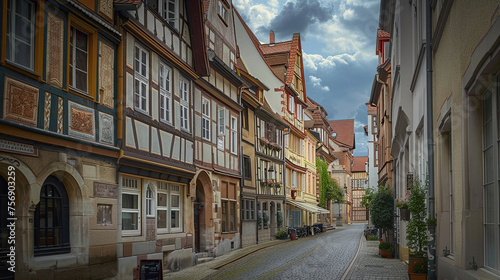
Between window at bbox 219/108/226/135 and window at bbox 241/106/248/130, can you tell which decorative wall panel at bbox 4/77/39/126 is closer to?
window at bbox 219/108/226/135

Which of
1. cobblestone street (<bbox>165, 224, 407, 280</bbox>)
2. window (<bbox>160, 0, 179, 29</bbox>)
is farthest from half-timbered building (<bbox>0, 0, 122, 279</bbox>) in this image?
cobblestone street (<bbox>165, 224, 407, 280</bbox>)

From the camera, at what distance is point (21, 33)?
10.4 metres

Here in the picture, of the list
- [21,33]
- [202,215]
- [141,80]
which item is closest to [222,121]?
[202,215]

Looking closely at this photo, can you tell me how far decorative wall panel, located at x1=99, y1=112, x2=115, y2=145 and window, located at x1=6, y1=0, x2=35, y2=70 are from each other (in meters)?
2.68

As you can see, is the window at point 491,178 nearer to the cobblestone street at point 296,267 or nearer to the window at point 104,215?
the window at point 104,215

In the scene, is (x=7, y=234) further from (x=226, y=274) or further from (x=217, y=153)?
(x=217, y=153)

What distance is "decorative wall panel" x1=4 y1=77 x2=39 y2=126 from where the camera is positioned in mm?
9789

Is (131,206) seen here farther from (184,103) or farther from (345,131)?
(345,131)

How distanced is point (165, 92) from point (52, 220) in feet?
21.1

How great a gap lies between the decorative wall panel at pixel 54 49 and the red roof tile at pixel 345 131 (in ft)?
283

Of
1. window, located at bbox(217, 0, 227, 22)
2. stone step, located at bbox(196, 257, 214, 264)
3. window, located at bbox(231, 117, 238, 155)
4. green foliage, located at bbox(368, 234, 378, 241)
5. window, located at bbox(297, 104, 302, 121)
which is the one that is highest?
window, located at bbox(217, 0, 227, 22)

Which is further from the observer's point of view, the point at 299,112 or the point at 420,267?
the point at 299,112

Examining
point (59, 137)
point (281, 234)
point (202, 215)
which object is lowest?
point (281, 234)

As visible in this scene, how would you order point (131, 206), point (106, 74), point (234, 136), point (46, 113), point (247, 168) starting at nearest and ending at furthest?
point (46, 113) → point (106, 74) → point (131, 206) → point (234, 136) → point (247, 168)
